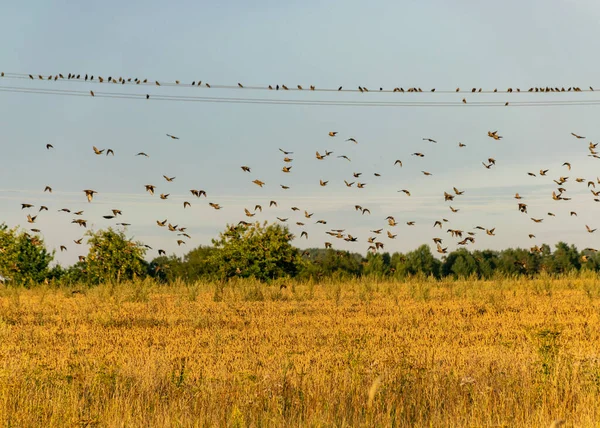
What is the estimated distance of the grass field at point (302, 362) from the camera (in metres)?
9.41

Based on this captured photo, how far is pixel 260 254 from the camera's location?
49156mm

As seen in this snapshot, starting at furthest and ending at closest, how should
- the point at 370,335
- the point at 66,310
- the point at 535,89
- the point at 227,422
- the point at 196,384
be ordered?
the point at 535,89 < the point at 66,310 < the point at 370,335 < the point at 196,384 < the point at 227,422

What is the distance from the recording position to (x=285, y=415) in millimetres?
9398

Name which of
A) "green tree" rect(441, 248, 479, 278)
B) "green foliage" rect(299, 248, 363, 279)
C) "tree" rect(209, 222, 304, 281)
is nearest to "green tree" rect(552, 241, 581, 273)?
"green tree" rect(441, 248, 479, 278)

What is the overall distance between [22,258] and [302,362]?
45.6 m

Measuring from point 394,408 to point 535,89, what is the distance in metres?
24.9

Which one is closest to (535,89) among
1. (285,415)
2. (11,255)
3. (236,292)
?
(236,292)

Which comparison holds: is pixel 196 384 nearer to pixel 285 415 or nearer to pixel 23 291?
pixel 285 415

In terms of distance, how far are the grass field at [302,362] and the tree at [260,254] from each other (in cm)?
2106

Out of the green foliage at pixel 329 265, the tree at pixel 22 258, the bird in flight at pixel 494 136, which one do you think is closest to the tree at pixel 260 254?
the green foliage at pixel 329 265

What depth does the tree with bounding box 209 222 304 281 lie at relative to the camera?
4881cm

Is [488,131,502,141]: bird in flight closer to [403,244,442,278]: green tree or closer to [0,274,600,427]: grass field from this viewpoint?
[0,274,600,427]: grass field

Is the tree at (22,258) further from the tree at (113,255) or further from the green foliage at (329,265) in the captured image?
the green foliage at (329,265)

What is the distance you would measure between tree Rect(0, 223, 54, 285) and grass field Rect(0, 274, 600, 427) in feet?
90.5
